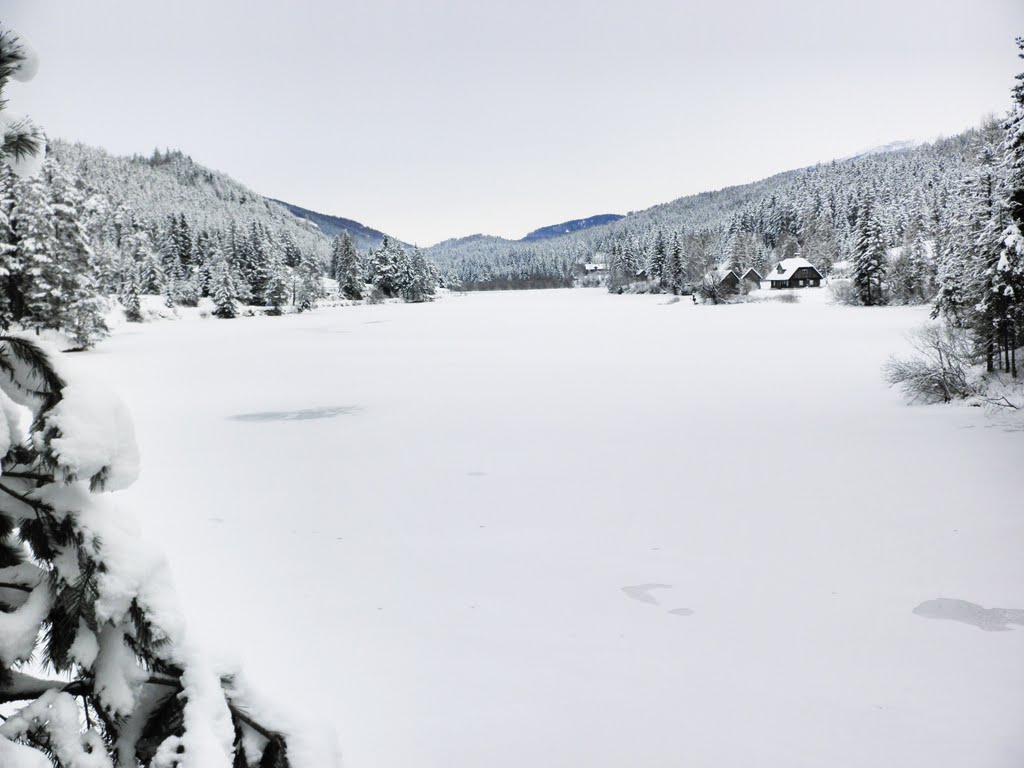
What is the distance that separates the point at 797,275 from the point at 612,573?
3513 inches

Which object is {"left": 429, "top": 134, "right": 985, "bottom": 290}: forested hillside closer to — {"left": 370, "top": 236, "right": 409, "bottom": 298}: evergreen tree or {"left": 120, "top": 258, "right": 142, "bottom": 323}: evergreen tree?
{"left": 370, "top": 236, "right": 409, "bottom": 298}: evergreen tree

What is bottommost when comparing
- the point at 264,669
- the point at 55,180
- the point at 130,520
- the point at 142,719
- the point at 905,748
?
the point at 905,748

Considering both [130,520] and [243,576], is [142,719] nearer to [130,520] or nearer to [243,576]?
[130,520]

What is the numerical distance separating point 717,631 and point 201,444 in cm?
1121

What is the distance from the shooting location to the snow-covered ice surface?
4469mm

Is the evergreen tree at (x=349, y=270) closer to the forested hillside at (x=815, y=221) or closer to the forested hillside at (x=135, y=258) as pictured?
the forested hillside at (x=135, y=258)

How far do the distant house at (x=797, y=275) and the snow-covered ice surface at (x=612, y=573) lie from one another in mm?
76054

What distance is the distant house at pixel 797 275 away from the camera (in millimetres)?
84688

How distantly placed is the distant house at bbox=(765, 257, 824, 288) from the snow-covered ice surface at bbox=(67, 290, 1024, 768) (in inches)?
2994

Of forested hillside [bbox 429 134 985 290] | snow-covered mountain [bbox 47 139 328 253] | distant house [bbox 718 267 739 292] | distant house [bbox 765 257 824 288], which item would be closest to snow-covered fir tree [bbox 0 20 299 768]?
forested hillside [bbox 429 134 985 290]

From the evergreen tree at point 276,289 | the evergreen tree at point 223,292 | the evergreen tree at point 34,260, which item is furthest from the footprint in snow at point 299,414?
the evergreen tree at point 276,289

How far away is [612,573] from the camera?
6.96 meters

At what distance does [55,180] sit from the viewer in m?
32.0

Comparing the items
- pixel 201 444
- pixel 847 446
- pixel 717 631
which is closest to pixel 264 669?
pixel 717 631
